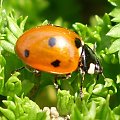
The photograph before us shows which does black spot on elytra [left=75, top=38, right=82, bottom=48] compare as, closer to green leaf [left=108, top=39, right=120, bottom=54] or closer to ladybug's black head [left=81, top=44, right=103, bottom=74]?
ladybug's black head [left=81, top=44, right=103, bottom=74]

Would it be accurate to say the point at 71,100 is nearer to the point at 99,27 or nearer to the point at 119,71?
the point at 119,71

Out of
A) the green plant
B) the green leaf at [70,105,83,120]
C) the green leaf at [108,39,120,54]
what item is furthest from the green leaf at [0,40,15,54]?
the green leaf at [70,105,83,120]

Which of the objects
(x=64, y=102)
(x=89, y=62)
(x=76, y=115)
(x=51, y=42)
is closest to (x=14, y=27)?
(x=51, y=42)

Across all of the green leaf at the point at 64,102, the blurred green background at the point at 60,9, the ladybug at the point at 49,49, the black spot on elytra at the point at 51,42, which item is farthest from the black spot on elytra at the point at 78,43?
the blurred green background at the point at 60,9

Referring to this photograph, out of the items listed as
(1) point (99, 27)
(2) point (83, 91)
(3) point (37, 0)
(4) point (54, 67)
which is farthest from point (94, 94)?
(3) point (37, 0)

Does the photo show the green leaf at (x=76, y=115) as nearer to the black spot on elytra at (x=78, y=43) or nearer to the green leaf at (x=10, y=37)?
the black spot on elytra at (x=78, y=43)
